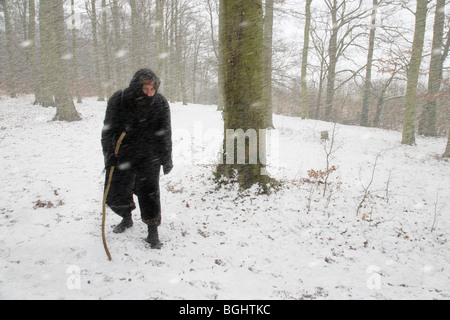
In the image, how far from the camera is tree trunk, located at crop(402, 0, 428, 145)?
30.6 ft

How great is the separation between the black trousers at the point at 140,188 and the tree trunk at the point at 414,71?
11.5m

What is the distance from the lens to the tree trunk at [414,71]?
9328 mm

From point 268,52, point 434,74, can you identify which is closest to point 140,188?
point 268,52

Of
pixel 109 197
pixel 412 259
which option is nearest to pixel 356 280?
pixel 412 259

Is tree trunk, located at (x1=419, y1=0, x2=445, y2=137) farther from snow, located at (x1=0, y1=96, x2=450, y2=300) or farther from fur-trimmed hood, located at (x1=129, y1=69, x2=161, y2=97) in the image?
fur-trimmed hood, located at (x1=129, y1=69, x2=161, y2=97)

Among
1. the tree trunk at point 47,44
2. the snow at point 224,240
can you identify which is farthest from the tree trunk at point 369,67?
the tree trunk at point 47,44

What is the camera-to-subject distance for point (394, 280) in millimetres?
2814

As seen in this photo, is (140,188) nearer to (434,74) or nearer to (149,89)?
(149,89)

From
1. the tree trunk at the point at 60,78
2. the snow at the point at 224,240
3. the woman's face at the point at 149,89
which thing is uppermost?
the tree trunk at the point at 60,78

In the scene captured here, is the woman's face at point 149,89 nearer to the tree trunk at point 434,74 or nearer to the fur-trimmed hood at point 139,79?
the fur-trimmed hood at point 139,79

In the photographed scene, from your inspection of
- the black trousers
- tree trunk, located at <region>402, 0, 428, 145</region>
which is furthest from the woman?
tree trunk, located at <region>402, 0, 428, 145</region>

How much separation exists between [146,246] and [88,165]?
4314 mm

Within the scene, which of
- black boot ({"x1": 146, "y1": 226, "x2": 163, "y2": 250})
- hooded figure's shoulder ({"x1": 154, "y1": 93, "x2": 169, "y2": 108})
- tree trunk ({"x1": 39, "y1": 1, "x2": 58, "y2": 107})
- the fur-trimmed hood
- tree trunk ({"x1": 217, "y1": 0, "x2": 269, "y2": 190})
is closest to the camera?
the fur-trimmed hood

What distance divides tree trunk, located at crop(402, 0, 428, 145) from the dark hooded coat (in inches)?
442
